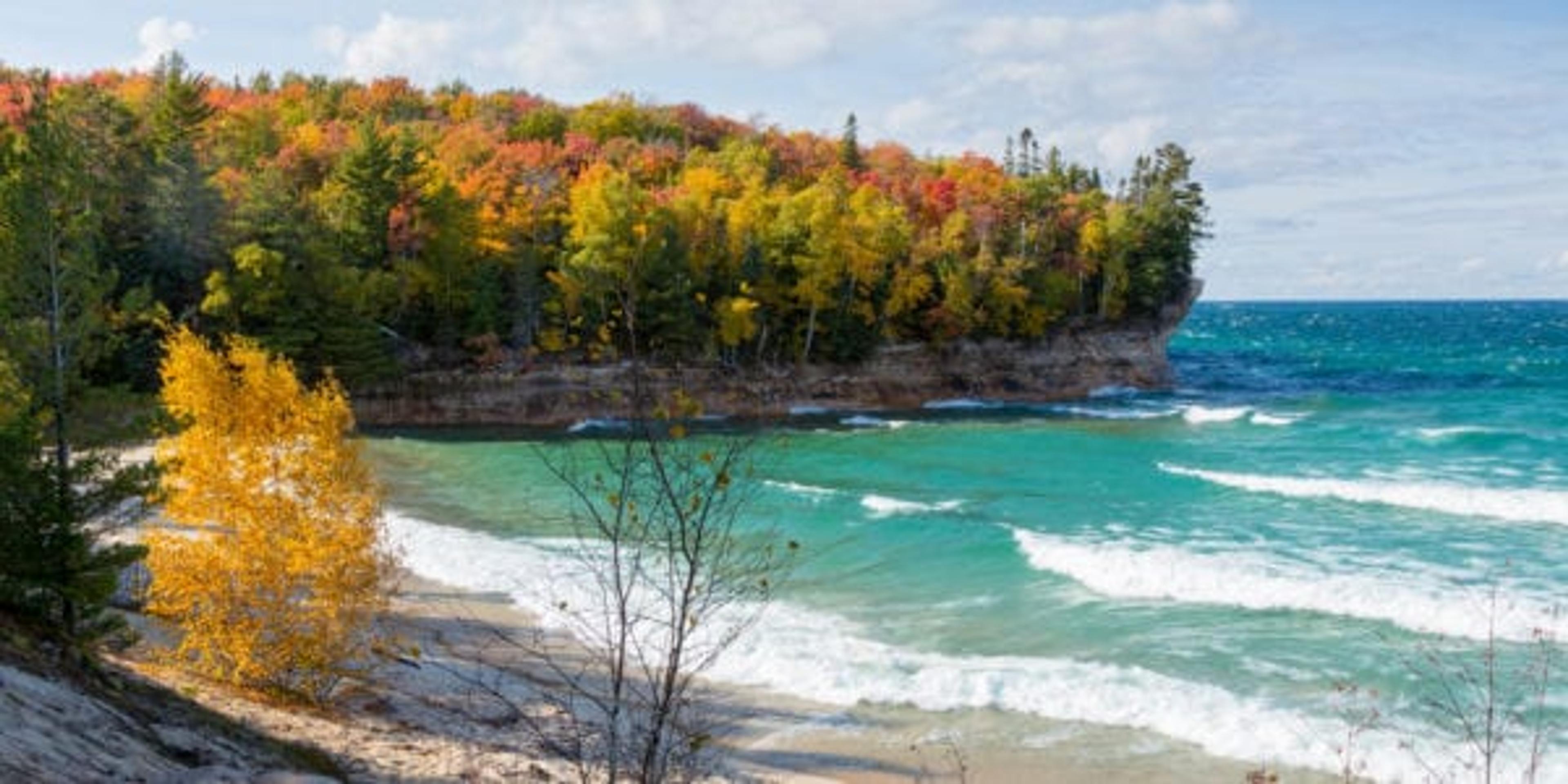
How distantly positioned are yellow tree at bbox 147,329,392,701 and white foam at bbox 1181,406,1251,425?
42.0 metres

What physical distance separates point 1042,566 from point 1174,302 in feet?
160

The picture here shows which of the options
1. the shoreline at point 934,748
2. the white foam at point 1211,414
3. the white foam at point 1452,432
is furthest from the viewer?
the white foam at point 1211,414

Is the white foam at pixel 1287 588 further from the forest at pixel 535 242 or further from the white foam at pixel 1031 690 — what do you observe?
the forest at pixel 535 242

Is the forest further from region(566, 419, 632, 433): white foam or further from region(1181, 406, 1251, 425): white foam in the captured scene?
region(1181, 406, 1251, 425): white foam

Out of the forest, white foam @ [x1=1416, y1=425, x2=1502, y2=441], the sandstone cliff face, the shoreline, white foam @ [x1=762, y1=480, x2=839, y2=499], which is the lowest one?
the shoreline

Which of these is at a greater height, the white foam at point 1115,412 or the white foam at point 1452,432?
the white foam at point 1115,412

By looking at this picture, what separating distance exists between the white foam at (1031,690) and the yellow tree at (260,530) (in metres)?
3.25

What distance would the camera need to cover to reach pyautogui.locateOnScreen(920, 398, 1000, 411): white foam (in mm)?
53950

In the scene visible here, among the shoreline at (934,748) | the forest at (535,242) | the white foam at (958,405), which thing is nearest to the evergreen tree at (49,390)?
the shoreline at (934,748)

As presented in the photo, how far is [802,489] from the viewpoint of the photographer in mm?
31766

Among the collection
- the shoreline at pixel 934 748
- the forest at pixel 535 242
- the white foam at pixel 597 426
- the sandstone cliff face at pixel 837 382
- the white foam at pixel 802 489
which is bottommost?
the shoreline at pixel 934 748

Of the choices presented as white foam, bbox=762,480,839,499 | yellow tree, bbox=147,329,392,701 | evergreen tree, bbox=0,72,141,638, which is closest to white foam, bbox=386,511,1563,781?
yellow tree, bbox=147,329,392,701

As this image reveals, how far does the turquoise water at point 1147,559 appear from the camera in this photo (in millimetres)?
15898

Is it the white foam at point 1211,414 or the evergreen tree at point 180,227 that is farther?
Result: the white foam at point 1211,414
